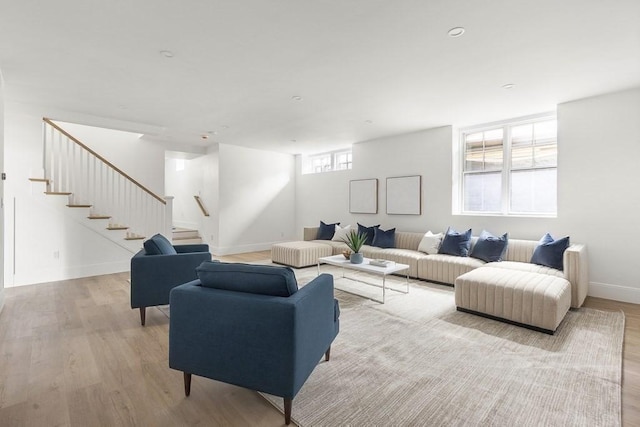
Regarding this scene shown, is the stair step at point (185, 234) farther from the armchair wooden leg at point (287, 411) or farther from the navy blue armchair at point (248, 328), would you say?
the armchair wooden leg at point (287, 411)

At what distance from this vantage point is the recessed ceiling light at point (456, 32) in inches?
96.2

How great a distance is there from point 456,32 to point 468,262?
9.81ft

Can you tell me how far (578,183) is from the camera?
4.09 m

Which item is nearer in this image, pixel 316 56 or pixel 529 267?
pixel 316 56

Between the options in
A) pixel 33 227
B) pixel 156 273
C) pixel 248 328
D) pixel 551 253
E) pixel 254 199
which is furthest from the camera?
pixel 254 199

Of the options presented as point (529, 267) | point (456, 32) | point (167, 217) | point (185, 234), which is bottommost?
point (529, 267)

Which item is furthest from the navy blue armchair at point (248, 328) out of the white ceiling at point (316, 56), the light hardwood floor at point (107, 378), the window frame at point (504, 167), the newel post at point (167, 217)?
the newel post at point (167, 217)

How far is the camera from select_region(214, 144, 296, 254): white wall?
7.15 m

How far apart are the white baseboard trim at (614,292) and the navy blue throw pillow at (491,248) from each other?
115cm

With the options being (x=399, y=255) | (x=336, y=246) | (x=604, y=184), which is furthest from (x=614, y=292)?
(x=336, y=246)

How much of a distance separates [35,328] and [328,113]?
171 inches

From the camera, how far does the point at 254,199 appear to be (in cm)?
770

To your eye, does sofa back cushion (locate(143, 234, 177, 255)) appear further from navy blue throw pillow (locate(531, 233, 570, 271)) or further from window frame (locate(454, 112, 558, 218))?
window frame (locate(454, 112, 558, 218))

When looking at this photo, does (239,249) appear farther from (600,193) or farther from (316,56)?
(600,193)
